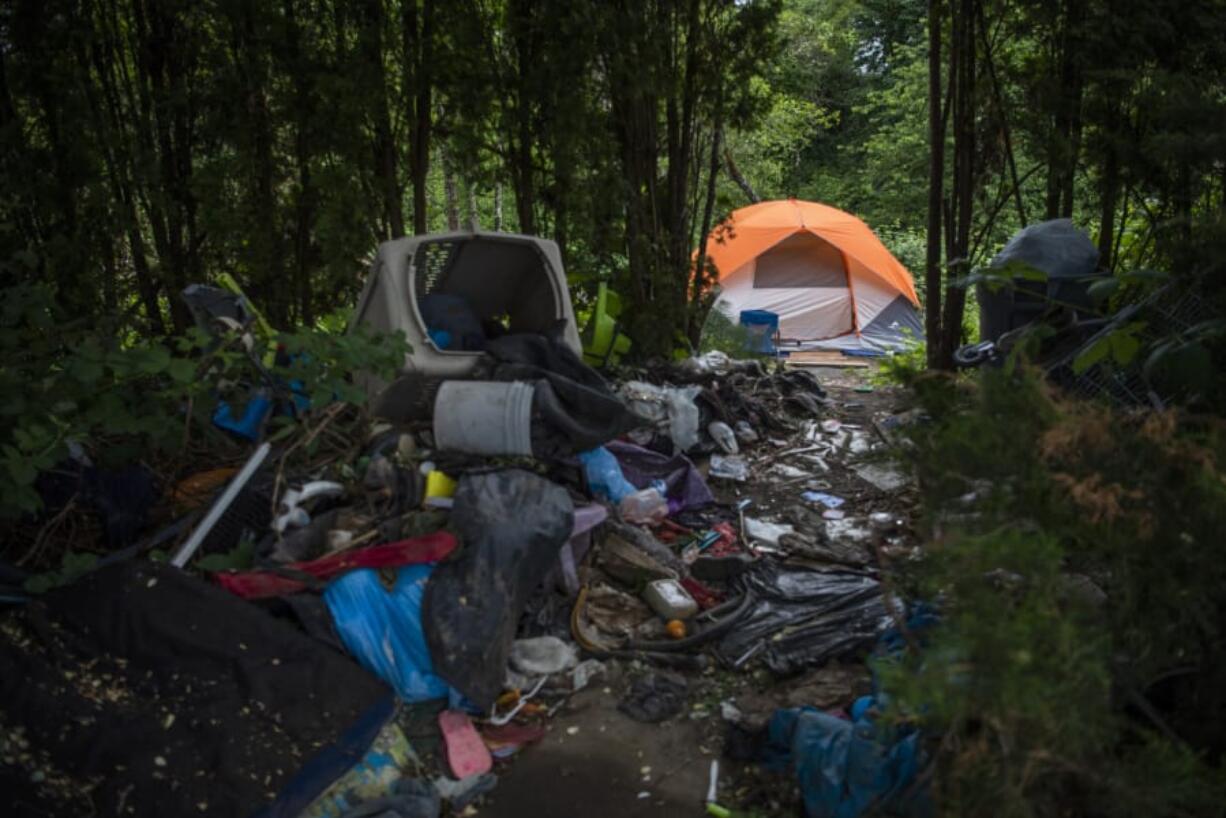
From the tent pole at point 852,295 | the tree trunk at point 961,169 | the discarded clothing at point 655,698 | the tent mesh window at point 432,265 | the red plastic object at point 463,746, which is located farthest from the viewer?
the tent pole at point 852,295

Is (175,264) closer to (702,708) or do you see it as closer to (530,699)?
(530,699)

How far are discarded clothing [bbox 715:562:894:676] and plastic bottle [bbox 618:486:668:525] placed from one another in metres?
0.60

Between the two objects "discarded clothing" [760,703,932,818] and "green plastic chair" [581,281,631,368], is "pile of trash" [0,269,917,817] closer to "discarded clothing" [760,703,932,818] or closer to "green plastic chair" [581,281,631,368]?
"discarded clothing" [760,703,932,818]

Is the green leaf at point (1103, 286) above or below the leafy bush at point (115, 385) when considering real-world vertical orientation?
above

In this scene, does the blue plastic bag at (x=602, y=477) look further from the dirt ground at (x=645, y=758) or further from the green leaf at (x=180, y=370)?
the green leaf at (x=180, y=370)

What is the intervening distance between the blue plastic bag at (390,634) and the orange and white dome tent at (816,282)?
9.16m

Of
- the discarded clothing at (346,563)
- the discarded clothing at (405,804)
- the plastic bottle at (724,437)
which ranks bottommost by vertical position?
the discarded clothing at (405,804)

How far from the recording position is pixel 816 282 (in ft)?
39.0

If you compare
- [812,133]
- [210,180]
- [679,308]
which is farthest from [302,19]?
[812,133]

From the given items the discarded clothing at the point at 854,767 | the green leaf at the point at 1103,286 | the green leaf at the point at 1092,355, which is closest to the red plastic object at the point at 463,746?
the discarded clothing at the point at 854,767

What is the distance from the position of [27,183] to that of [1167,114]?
19.2 ft

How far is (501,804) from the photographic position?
7.86 feet

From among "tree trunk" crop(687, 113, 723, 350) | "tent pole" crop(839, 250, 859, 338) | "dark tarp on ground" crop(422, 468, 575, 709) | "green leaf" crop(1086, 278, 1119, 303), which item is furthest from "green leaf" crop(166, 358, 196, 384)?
"tent pole" crop(839, 250, 859, 338)

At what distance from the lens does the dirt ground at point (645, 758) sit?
235 cm
